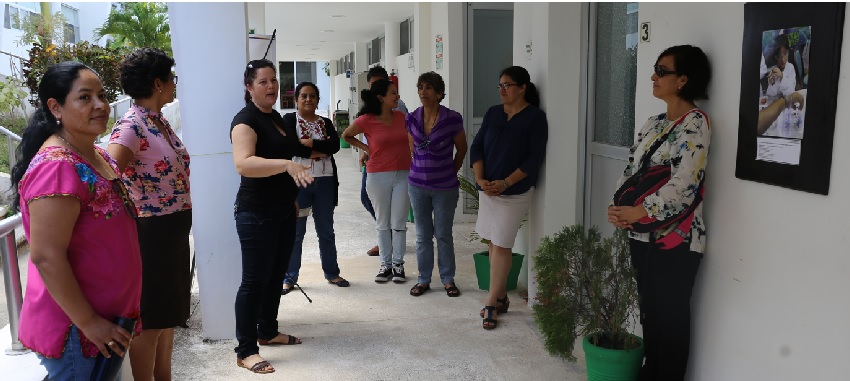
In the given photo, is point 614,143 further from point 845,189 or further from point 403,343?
point 845,189

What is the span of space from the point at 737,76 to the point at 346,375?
2.33 m

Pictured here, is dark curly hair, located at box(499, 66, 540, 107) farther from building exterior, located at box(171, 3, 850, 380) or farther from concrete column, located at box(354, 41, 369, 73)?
concrete column, located at box(354, 41, 369, 73)

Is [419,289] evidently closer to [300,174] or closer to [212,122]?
[212,122]

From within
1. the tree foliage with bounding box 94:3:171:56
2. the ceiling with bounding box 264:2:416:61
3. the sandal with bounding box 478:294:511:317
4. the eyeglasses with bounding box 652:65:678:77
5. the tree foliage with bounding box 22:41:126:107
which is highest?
the tree foliage with bounding box 94:3:171:56

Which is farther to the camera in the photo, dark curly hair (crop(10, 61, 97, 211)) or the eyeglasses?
the eyeglasses

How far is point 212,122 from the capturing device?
3768 mm

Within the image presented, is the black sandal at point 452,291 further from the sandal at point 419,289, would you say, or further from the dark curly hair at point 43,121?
the dark curly hair at point 43,121

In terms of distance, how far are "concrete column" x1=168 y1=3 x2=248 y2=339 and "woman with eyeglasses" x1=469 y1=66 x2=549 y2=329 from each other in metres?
1.57

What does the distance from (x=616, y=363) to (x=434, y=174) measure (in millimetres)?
2147

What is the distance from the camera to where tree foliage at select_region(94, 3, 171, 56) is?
19891 mm

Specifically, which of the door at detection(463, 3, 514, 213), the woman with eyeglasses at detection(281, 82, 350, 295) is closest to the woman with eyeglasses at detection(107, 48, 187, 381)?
the woman with eyeglasses at detection(281, 82, 350, 295)

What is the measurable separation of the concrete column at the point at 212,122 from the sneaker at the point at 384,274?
1.48m

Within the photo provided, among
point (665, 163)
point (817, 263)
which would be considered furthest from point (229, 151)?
point (817, 263)

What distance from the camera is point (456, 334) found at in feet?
13.5
